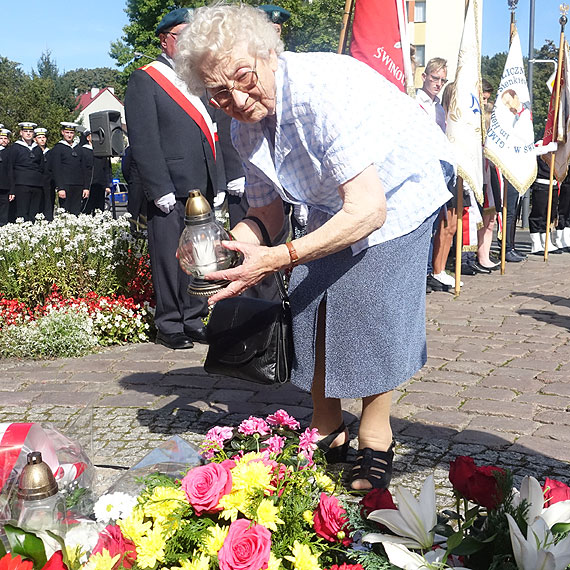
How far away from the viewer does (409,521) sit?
1666 mm

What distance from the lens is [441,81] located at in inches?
343

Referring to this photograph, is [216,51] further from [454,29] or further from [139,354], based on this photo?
[454,29]

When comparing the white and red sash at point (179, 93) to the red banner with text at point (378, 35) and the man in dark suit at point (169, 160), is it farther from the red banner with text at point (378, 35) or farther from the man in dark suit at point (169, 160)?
the red banner with text at point (378, 35)

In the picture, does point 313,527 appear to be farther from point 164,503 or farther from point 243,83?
point 243,83

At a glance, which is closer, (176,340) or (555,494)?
(555,494)

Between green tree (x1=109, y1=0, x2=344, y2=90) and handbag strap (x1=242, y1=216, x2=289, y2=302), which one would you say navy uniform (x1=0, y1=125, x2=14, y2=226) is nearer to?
green tree (x1=109, y1=0, x2=344, y2=90)

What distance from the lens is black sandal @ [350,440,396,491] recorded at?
10.4 feet

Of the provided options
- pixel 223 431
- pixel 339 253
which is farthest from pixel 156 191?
pixel 223 431

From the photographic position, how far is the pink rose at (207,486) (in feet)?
5.90

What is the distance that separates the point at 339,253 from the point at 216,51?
90 centimetres

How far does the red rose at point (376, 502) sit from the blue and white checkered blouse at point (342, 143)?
47.0 inches

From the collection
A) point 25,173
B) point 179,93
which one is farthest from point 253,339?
point 25,173

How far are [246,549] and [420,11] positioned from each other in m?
57.3

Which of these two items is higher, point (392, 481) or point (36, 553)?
point (36, 553)
